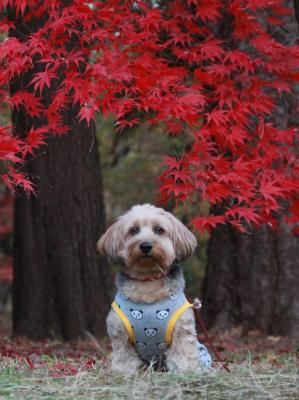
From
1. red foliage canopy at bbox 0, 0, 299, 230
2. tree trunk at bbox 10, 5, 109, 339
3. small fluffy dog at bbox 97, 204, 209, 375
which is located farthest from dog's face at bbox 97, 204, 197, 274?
tree trunk at bbox 10, 5, 109, 339

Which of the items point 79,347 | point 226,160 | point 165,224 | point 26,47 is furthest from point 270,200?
point 79,347

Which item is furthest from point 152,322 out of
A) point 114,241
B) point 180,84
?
point 180,84

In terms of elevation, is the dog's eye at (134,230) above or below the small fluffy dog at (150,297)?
above

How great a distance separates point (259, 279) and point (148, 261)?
380 cm

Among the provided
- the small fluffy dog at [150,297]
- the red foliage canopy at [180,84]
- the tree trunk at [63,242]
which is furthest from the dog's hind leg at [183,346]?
the tree trunk at [63,242]

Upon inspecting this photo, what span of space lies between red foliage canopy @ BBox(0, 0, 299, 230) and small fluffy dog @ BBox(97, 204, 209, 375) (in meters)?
0.63

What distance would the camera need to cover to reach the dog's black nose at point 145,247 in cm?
549

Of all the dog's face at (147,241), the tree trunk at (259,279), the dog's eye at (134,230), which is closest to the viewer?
the dog's face at (147,241)

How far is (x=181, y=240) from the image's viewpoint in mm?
5711

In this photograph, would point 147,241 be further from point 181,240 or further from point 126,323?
point 126,323

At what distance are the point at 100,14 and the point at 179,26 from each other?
3.63 feet

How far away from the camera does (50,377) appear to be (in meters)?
4.88

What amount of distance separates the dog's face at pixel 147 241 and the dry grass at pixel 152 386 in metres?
0.82

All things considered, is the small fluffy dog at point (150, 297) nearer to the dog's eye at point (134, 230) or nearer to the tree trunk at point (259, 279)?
the dog's eye at point (134, 230)
